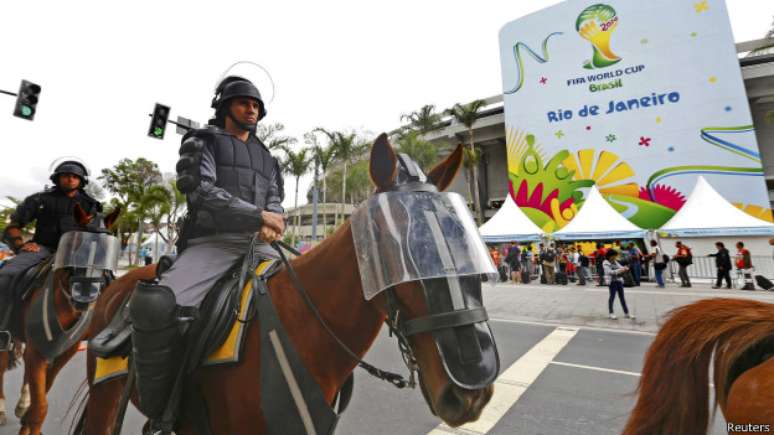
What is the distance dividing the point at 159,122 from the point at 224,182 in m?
10.6

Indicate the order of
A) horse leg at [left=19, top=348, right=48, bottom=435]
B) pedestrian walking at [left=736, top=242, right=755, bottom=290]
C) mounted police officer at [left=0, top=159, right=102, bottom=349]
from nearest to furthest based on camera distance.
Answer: horse leg at [left=19, top=348, right=48, bottom=435]
mounted police officer at [left=0, top=159, right=102, bottom=349]
pedestrian walking at [left=736, top=242, right=755, bottom=290]

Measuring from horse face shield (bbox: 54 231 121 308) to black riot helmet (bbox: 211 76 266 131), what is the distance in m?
2.24

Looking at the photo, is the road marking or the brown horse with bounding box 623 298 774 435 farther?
the road marking

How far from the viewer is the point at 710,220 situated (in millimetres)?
14078

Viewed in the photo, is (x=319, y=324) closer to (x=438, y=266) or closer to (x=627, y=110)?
(x=438, y=266)

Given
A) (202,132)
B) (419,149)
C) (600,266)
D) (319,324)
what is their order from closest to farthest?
(319,324) → (202,132) → (600,266) → (419,149)

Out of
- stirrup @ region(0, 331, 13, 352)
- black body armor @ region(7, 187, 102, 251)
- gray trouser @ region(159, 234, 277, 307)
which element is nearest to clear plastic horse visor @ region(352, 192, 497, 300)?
gray trouser @ region(159, 234, 277, 307)

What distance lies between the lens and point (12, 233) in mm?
3834

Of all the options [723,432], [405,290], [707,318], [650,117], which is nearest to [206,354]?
[405,290]

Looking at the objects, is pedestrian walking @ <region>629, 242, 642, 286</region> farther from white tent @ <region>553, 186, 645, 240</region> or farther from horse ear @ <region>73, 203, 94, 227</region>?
horse ear @ <region>73, 203, 94, 227</region>

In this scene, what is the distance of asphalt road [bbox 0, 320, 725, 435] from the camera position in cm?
335

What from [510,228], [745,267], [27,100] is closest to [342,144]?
[510,228]

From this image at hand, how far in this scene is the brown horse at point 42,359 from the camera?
3004 millimetres

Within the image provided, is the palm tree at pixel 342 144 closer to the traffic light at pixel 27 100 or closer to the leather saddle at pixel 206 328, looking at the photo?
the traffic light at pixel 27 100
